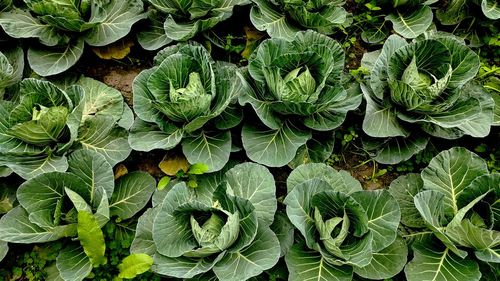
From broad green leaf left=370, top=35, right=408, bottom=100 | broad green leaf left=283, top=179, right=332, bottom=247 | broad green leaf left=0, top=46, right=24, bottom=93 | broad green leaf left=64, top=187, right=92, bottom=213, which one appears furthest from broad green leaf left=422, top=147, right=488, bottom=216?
broad green leaf left=0, top=46, right=24, bottom=93

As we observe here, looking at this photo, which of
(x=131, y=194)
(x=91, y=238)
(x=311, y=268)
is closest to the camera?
(x=311, y=268)

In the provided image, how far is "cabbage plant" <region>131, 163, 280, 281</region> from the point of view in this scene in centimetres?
327

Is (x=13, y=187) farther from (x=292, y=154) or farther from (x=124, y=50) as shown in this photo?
(x=292, y=154)

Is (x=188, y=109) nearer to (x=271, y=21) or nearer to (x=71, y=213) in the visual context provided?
(x=71, y=213)

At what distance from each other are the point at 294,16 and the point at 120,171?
1963 mm

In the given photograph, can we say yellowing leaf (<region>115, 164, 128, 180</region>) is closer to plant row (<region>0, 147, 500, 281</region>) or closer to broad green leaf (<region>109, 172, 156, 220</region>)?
broad green leaf (<region>109, 172, 156, 220</region>)

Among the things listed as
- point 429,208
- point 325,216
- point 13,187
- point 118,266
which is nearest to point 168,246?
point 118,266

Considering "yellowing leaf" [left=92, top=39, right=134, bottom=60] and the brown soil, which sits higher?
"yellowing leaf" [left=92, top=39, right=134, bottom=60]

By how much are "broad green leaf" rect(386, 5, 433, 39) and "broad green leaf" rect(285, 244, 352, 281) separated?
2.13 m

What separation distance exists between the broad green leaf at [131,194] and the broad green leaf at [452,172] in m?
2.02

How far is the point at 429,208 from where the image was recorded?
3451 mm

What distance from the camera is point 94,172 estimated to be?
370 cm

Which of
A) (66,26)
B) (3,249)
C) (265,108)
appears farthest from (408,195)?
(66,26)

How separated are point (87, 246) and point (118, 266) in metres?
0.25
